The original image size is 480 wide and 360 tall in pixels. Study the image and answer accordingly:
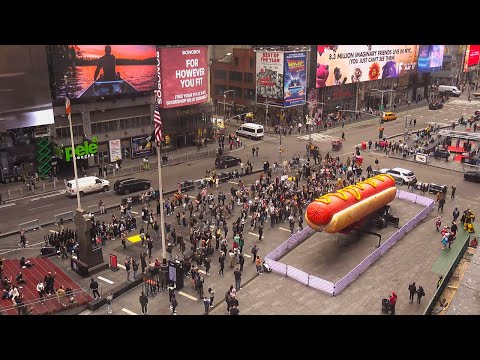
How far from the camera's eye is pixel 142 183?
48.3m

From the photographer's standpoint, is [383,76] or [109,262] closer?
[109,262]

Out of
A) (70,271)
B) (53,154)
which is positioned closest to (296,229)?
(70,271)

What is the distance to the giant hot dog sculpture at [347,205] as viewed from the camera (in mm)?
31578

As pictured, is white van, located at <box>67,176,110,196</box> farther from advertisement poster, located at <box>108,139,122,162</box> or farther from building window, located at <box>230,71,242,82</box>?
building window, located at <box>230,71,242,82</box>

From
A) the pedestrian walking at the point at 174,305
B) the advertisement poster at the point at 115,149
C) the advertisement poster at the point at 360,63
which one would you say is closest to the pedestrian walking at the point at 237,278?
the pedestrian walking at the point at 174,305

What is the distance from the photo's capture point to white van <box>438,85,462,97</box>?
4306 inches

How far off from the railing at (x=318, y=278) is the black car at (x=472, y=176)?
12.0 meters

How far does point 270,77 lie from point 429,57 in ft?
145

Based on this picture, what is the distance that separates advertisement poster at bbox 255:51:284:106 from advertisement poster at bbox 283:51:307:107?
1.00 m

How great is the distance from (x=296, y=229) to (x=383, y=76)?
214 ft

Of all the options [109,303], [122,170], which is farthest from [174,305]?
[122,170]

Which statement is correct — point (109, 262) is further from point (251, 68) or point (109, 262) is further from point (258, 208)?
point (251, 68)

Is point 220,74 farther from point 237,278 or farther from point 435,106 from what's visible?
Result: point 237,278

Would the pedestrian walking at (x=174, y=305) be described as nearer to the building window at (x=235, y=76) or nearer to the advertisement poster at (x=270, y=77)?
the advertisement poster at (x=270, y=77)
